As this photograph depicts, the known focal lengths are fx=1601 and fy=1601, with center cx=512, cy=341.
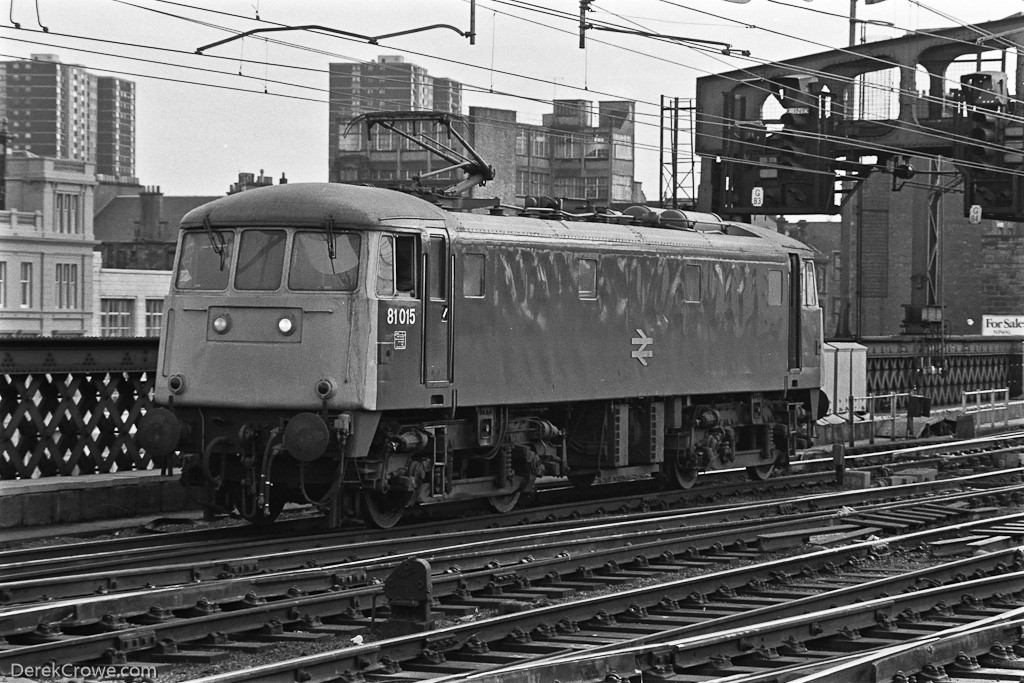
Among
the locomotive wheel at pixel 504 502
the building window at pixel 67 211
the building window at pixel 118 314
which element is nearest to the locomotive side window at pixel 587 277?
the locomotive wheel at pixel 504 502

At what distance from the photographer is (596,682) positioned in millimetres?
9312

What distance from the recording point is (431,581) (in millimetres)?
11266

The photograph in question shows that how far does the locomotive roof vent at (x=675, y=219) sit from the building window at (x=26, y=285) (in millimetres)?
73111

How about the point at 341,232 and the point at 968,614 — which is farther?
the point at 341,232

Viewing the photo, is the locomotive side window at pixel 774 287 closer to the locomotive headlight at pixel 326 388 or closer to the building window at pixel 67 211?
the locomotive headlight at pixel 326 388

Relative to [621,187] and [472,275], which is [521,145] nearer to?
[621,187]

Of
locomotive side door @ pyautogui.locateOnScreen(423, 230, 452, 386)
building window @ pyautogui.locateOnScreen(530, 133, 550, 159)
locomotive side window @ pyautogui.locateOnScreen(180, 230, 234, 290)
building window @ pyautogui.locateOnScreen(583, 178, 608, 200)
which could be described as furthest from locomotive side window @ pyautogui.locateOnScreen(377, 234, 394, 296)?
building window @ pyautogui.locateOnScreen(530, 133, 550, 159)

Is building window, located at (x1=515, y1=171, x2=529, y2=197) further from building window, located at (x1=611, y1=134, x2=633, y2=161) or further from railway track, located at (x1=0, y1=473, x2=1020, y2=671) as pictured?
railway track, located at (x1=0, y1=473, x2=1020, y2=671)

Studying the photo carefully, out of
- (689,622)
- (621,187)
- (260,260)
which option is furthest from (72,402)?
(621,187)

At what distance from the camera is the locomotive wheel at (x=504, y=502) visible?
A: 17.3 metres

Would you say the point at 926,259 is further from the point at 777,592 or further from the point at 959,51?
the point at 777,592

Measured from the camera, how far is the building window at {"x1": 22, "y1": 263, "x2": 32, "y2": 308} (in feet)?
294

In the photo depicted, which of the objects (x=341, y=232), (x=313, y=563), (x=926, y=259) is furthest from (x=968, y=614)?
(x=926, y=259)

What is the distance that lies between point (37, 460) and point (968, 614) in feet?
31.7
